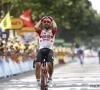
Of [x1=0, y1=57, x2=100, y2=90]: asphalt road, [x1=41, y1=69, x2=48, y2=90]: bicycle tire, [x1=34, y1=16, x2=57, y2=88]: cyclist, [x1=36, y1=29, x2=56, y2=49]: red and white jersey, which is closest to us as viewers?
[x1=41, y1=69, x2=48, y2=90]: bicycle tire

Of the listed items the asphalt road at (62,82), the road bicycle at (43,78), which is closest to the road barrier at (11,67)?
the asphalt road at (62,82)

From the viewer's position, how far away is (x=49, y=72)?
12672mm

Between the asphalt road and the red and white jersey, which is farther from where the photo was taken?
the asphalt road

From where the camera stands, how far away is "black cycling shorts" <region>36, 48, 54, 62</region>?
41.1ft

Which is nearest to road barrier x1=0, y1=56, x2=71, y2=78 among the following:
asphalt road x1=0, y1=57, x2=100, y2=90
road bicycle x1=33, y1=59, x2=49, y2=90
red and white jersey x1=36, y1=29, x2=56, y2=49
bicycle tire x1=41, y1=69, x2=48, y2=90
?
asphalt road x1=0, y1=57, x2=100, y2=90

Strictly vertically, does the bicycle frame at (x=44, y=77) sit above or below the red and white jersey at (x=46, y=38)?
below

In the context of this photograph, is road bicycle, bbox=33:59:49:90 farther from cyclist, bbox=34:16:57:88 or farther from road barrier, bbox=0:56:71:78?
road barrier, bbox=0:56:71:78

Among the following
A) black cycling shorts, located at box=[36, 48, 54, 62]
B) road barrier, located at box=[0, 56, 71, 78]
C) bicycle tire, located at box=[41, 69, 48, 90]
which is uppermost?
black cycling shorts, located at box=[36, 48, 54, 62]

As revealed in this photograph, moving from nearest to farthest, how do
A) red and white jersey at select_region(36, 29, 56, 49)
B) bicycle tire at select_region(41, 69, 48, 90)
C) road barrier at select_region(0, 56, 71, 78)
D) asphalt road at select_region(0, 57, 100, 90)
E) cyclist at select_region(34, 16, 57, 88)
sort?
bicycle tire at select_region(41, 69, 48, 90) → cyclist at select_region(34, 16, 57, 88) → red and white jersey at select_region(36, 29, 56, 49) → asphalt road at select_region(0, 57, 100, 90) → road barrier at select_region(0, 56, 71, 78)

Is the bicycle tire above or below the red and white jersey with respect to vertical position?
below

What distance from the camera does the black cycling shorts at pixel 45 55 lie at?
12523 millimetres

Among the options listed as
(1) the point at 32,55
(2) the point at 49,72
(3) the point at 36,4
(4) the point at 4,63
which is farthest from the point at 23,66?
(2) the point at 49,72

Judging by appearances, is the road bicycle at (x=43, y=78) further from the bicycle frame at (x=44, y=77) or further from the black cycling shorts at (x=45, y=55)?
the black cycling shorts at (x=45, y=55)

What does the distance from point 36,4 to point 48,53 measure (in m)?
28.5
